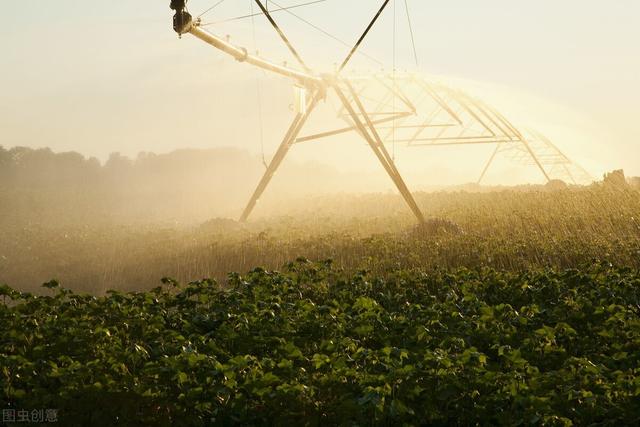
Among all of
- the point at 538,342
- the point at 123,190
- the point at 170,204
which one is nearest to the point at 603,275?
the point at 538,342

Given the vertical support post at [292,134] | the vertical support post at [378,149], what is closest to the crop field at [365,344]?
the vertical support post at [378,149]

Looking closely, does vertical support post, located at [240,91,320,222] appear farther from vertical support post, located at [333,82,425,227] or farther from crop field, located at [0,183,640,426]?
crop field, located at [0,183,640,426]

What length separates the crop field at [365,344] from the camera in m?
5.22

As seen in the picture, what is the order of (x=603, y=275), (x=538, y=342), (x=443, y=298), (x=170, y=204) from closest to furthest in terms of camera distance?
1. (x=538, y=342)
2. (x=603, y=275)
3. (x=443, y=298)
4. (x=170, y=204)

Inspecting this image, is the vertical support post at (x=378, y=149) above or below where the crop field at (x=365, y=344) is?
above

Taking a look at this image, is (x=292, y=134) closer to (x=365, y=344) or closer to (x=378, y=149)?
(x=378, y=149)

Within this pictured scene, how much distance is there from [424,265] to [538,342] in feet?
16.4

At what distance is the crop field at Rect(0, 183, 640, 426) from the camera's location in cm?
522

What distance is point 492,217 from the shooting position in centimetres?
1457

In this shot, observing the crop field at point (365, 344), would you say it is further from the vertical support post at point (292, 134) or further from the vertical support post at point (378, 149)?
the vertical support post at point (292, 134)

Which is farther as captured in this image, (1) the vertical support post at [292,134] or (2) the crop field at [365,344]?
(1) the vertical support post at [292,134]

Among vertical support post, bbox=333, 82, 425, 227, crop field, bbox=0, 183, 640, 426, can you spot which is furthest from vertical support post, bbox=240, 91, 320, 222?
crop field, bbox=0, 183, 640, 426

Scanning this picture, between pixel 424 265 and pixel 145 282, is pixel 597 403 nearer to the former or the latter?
pixel 424 265

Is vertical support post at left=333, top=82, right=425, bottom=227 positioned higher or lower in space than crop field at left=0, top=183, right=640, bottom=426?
higher
